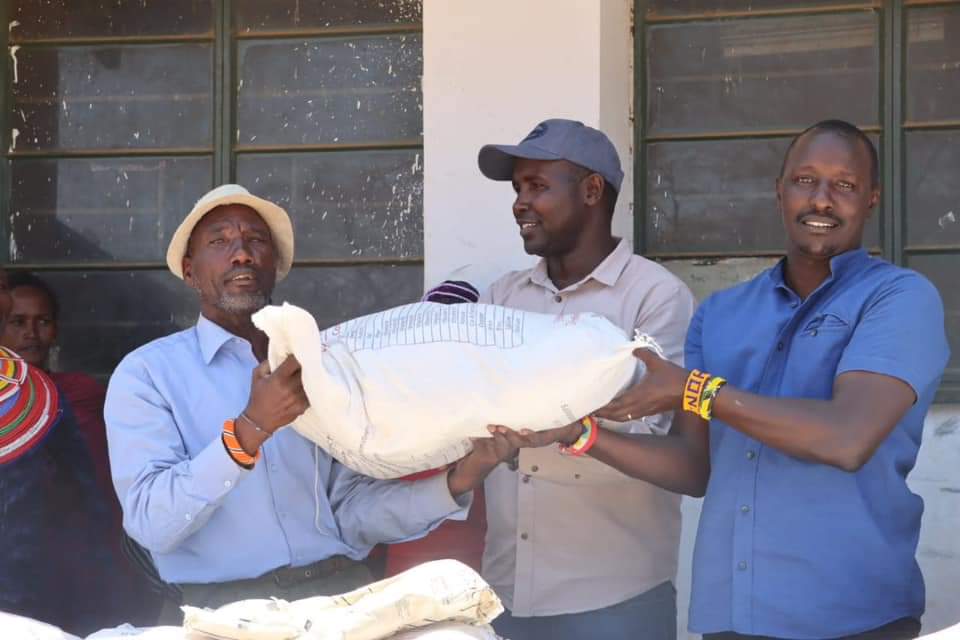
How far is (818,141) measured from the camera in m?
2.83

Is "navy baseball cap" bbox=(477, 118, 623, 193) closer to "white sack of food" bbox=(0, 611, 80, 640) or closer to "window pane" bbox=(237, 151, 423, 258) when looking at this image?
"window pane" bbox=(237, 151, 423, 258)

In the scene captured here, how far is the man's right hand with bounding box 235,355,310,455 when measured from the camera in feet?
9.03

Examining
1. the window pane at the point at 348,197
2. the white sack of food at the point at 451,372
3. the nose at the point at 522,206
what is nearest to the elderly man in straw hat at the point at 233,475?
the white sack of food at the point at 451,372

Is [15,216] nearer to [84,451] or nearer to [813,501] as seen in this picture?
[84,451]

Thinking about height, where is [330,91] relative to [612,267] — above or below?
above

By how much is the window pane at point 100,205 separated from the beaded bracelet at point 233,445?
1710mm

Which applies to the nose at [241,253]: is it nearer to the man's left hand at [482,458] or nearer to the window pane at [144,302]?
the man's left hand at [482,458]

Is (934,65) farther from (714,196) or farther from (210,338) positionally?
(210,338)

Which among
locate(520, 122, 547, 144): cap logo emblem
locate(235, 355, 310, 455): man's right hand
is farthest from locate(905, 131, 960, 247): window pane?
locate(235, 355, 310, 455): man's right hand

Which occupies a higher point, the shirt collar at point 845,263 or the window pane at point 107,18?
the window pane at point 107,18

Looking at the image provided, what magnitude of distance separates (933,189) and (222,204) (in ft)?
6.17

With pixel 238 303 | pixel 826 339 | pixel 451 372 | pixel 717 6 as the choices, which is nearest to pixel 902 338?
pixel 826 339

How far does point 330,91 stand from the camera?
4.43 meters

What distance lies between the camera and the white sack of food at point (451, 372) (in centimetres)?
273
